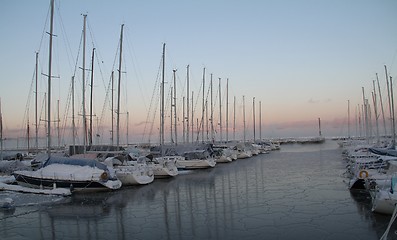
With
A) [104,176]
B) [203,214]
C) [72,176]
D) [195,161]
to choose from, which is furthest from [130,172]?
[195,161]

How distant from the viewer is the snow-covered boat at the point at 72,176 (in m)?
23.8

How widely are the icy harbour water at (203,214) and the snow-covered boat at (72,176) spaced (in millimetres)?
1003

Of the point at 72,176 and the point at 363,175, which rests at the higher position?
the point at 363,175

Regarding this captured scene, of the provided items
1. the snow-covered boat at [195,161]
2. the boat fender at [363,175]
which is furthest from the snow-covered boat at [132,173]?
the boat fender at [363,175]

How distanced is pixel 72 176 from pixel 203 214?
1186 centimetres

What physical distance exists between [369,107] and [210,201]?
6508 cm

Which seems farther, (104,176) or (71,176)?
(104,176)

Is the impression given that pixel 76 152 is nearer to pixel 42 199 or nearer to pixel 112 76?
pixel 112 76

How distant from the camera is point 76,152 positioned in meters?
34.2

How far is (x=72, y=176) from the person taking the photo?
941 inches

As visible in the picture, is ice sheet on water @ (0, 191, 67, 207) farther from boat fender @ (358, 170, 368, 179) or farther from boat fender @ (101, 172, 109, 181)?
boat fender @ (358, 170, 368, 179)

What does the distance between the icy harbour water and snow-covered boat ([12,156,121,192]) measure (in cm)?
100

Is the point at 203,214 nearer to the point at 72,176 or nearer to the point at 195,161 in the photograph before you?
the point at 72,176

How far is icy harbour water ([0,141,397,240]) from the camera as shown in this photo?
12805 millimetres
